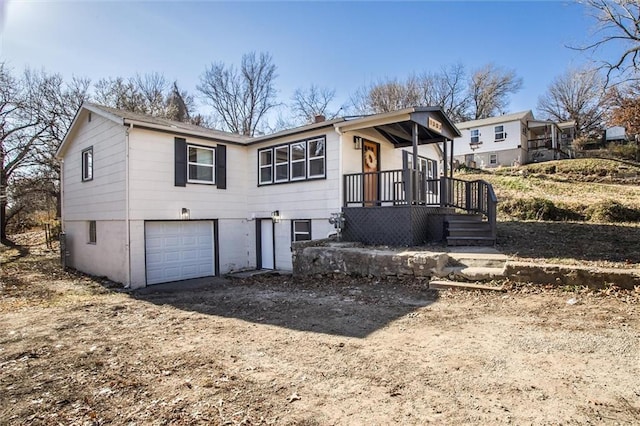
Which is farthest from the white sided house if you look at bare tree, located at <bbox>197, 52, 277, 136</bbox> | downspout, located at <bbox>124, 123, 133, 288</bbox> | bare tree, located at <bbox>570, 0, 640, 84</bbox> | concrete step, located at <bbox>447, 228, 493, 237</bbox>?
bare tree, located at <bbox>197, 52, 277, 136</bbox>

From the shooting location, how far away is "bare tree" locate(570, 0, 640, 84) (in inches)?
489

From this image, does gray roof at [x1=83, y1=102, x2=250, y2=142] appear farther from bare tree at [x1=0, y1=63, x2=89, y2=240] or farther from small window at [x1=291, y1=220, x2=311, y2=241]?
bare tree at [x1=0, y1=63, x2=89, y2=240]

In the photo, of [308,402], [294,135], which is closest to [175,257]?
[294,135]

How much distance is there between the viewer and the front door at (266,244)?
12.3 meters

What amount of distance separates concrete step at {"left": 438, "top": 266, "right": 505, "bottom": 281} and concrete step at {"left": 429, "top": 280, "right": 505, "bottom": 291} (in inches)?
6.7

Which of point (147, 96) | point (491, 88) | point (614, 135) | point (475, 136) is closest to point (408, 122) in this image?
point (147, 96)

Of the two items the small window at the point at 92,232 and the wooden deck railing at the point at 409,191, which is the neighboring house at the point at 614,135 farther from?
the small window at the point at 92,232

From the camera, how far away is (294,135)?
444 inches

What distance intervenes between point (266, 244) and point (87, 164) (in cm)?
686

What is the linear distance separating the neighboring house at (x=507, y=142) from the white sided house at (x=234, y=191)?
20.2 meters

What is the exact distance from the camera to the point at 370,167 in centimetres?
1162

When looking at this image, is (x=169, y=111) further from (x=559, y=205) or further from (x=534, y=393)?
(x=534, y=393)

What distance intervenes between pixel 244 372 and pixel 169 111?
2504 centimetres

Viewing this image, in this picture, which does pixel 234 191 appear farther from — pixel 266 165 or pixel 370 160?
pixel 370 160
